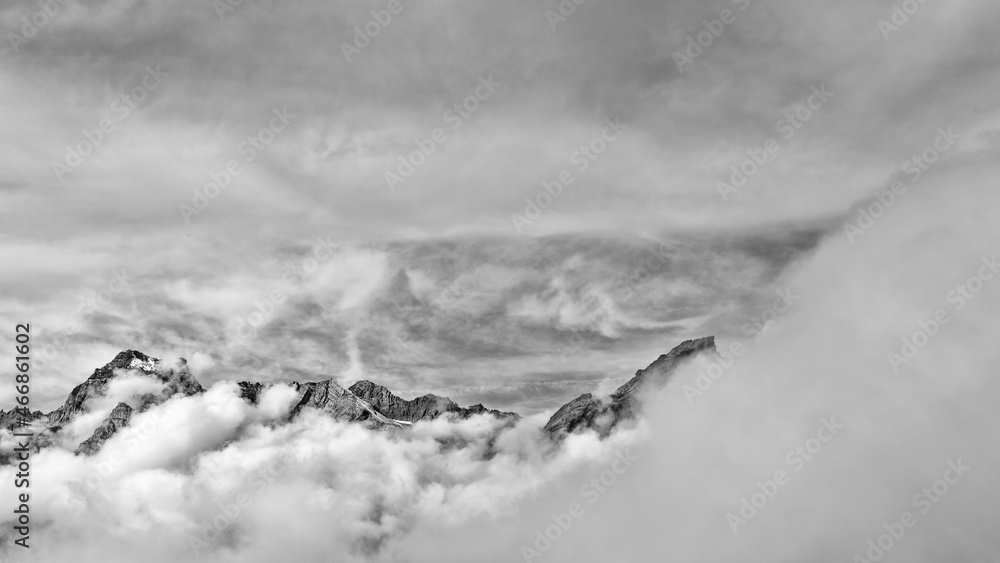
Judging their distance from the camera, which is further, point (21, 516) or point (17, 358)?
point (21, 516)

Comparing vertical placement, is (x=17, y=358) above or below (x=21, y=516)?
above

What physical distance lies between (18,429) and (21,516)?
51.9m

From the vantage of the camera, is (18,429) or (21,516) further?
(21,516)

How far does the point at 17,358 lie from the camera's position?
496 feet

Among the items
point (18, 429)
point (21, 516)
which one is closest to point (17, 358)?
point (18, 429)

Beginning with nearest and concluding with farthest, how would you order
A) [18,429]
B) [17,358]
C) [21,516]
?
[17,358], [18,429], [21,516]

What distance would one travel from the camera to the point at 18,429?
163250 millimetres

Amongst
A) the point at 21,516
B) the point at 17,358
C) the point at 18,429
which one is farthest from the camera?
the point at 21,516

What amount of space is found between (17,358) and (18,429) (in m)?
25.4

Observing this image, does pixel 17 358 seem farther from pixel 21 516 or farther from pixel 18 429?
pixel 21 516

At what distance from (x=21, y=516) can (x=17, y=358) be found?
253 ft

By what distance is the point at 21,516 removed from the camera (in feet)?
636
